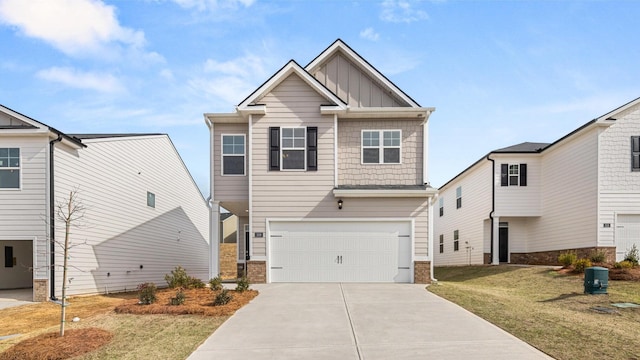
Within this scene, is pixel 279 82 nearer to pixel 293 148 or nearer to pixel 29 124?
pixel 293 148

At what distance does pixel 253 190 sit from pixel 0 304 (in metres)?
8.39

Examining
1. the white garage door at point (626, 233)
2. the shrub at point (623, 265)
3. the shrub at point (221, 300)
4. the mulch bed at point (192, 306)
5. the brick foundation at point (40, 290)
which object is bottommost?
the brick foundation at point (40, 290)

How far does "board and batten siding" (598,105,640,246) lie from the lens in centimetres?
1822

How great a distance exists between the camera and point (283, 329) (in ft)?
29.1

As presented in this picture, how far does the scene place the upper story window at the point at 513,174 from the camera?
22969mm

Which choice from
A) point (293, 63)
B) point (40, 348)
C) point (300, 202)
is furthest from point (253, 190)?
point (40, 348)

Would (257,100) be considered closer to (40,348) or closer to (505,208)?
(40,348)

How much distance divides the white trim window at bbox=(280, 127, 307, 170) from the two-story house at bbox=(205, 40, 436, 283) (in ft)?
0.12

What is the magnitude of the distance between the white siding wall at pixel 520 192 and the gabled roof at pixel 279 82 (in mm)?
10755

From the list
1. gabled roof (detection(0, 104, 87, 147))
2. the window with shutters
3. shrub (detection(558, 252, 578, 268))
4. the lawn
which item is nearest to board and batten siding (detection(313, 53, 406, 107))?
the lawn

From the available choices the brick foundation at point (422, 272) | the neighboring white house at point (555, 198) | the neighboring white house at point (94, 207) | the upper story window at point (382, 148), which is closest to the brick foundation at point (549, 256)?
the neighboring white house at point (555, 198)

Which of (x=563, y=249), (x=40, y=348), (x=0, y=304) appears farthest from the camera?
(x=563, y=249)

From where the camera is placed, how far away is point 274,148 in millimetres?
16328

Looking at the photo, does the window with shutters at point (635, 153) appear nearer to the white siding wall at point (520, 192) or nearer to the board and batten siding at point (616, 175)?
the board and batten siding at point (616, 175)
